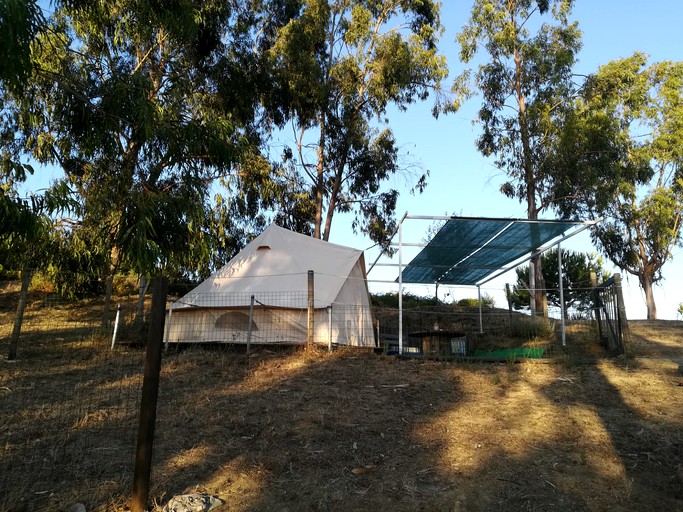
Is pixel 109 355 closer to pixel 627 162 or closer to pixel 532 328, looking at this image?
pixel 532 328

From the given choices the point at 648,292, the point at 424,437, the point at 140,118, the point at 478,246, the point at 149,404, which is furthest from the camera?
the point at 648,292

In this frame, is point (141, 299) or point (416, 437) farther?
point (141, 299)

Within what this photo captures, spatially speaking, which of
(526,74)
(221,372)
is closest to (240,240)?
(221,372)

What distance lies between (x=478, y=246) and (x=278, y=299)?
430 cm

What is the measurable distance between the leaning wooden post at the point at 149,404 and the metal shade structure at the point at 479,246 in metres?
6.35

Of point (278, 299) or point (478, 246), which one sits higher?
point (478, 246)

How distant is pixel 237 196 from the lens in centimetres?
1705

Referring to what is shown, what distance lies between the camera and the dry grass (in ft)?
14.0

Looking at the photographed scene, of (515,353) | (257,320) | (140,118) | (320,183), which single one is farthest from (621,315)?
(320,183)

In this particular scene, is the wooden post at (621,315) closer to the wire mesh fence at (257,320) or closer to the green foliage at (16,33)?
the wire mesh fence at (257,320)

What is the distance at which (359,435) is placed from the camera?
5.62 metres

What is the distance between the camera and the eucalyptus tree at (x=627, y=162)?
19.1 m

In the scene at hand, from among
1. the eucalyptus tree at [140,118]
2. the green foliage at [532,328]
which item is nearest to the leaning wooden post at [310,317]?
the eucalyptus tree at [140,118]

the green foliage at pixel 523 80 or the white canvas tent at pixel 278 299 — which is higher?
the green foliage at pixel 523 80
